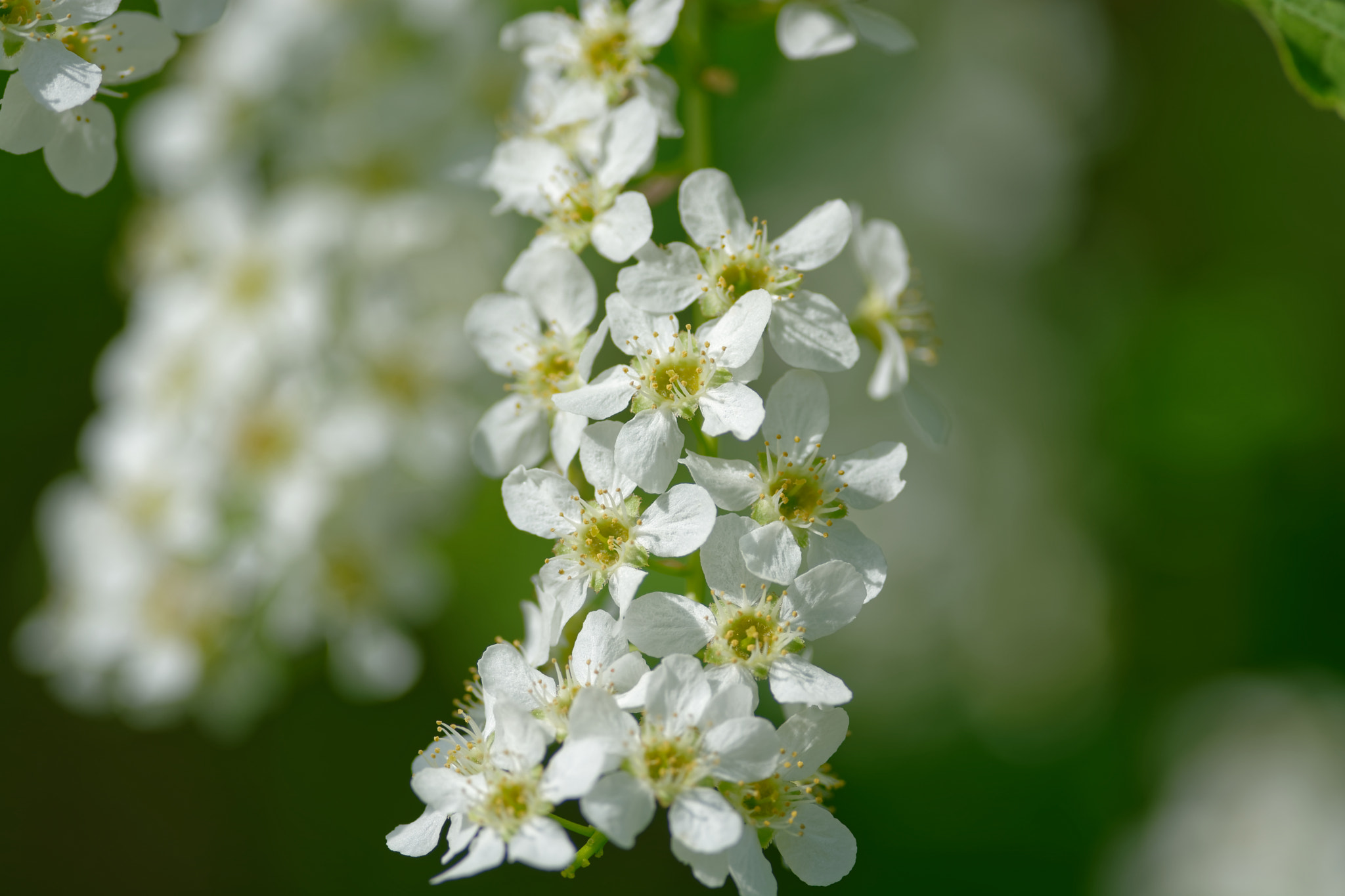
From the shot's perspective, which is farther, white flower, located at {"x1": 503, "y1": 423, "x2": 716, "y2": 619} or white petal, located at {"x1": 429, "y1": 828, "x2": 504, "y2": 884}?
white flower, located at {"x1": 503, "y1": 423, "x2": 716, "y2": 619}

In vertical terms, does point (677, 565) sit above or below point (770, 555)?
below

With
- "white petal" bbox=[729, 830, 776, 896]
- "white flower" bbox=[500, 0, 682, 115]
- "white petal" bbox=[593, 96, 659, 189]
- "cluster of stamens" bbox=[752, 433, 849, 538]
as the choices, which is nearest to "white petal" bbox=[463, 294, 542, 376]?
"white petal" bbox=[593, 96, 659, 189]

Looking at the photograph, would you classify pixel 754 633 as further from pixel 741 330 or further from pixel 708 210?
pixel 708 210

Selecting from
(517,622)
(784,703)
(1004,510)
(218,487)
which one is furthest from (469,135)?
(1004,510)

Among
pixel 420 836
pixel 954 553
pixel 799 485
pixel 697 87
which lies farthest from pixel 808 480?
pixel 954 553

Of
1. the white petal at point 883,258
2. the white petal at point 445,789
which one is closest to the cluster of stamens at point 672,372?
the white petal at point 883,258

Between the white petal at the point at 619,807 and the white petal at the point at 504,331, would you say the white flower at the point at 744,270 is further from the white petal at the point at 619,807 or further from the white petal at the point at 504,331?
the white petal at the point at 619,807

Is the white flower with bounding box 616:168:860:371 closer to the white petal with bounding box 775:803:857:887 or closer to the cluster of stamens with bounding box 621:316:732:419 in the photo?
the cluster of stamens with bounding box 621:316:732:419
